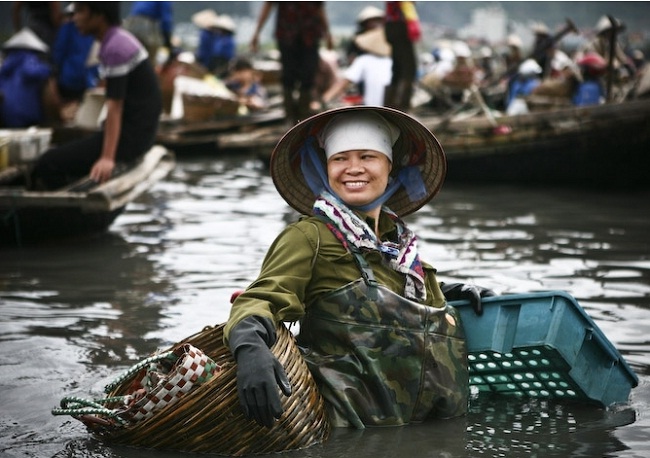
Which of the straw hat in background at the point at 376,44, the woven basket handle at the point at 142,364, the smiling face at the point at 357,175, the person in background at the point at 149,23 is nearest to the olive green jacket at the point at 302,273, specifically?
the smiling face at the point at 357,175

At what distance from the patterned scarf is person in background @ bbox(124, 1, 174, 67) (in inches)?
357

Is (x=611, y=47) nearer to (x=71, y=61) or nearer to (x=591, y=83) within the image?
(x=591, y=83)

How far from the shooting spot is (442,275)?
580 cm

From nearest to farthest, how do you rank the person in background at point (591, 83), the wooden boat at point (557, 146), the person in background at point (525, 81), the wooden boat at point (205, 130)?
the wooden boat at point (557, 146) → the person in background at point (591, 83) → the wooden boat at point (205, 130) → the person in background at point (525, 81)

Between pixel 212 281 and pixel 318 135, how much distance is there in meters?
2.37

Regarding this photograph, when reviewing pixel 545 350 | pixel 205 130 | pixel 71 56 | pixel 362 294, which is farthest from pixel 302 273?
pixel 205 130

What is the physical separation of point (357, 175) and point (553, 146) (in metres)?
6.45

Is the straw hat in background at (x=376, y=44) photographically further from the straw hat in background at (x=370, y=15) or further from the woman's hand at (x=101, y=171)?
the woman's hand at (x=101, y=171)

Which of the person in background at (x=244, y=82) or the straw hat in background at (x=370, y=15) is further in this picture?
the person in background at (x=244, y=82)

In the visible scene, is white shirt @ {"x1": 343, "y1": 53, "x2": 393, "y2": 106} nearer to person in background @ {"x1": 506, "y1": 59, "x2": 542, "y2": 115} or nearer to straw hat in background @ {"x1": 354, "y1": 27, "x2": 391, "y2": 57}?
straw hat in background @ {"x1": 354, "y1": 27, "x2": 391, "y2": 57}

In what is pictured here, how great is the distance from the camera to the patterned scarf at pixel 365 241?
10.7ft

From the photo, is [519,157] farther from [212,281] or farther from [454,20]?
[454,20]

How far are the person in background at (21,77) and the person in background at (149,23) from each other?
2.84 meters

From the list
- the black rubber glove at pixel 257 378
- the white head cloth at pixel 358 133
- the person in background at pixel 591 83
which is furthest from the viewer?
the person in background at pixel 591 83
